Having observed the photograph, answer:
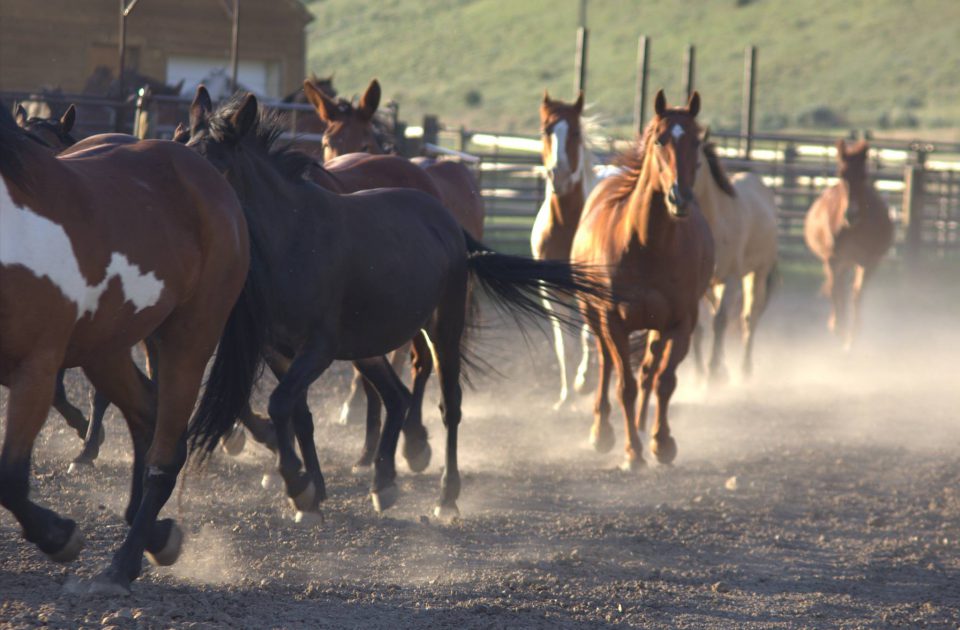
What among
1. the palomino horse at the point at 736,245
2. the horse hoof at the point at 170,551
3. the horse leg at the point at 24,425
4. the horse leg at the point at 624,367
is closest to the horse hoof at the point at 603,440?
the horse leg at the point at 624,367

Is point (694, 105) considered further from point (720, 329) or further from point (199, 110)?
point (720, 329)

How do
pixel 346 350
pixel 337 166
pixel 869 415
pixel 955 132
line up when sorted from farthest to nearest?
pixel 955 132 < pixel 869 415 < pixel 337 166 < pixel 346 350

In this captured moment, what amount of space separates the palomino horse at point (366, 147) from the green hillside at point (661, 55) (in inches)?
1597

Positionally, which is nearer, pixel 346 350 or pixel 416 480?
pixel 346 350

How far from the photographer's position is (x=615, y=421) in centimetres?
853

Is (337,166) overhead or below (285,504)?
overhead

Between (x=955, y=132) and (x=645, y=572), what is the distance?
43000mm

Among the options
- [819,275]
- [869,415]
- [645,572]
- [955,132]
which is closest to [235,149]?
[645,572]

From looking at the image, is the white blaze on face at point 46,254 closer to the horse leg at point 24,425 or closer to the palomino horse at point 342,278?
the horse leg at point 24,425

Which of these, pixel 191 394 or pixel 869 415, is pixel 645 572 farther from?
pixel 869 415

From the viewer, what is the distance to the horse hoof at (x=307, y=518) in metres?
5.24

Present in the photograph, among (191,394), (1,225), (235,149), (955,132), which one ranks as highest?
(955,132)

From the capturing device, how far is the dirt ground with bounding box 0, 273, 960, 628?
4.23 m

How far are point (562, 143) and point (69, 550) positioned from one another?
565 centimetres
